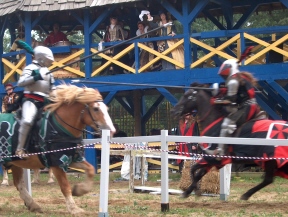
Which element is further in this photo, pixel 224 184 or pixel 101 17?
pixel 101 17

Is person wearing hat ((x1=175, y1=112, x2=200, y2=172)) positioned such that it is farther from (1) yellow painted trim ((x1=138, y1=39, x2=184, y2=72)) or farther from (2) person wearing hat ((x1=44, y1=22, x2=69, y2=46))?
(2) person wearing hat ((x1=44, y1=22, x2=69, y2=46))

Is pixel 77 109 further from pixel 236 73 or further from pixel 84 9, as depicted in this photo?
pixel 84 9

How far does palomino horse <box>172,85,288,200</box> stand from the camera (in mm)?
10117

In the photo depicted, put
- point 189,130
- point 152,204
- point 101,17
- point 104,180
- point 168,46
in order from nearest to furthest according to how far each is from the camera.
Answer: point 104,180, point 152,204, point 189,130, point 168,46, point 101,17

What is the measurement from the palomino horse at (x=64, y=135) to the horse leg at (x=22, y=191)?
0.07 ft

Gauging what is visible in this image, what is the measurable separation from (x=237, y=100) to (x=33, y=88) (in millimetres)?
3061

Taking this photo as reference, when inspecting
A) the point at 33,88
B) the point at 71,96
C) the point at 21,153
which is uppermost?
the point at 33,88

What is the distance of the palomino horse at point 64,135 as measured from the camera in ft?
33.5

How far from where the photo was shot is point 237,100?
36.0ft

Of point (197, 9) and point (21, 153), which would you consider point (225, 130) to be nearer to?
point (21, 153)

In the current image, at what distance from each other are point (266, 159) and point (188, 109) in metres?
2.05

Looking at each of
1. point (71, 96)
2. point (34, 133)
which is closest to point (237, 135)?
point (71, 96)

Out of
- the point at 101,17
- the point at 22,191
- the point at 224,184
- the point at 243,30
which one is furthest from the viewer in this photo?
the point at 101,17

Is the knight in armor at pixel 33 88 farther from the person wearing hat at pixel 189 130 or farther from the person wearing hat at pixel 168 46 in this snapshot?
the person wearing hat at pixel 168 46
